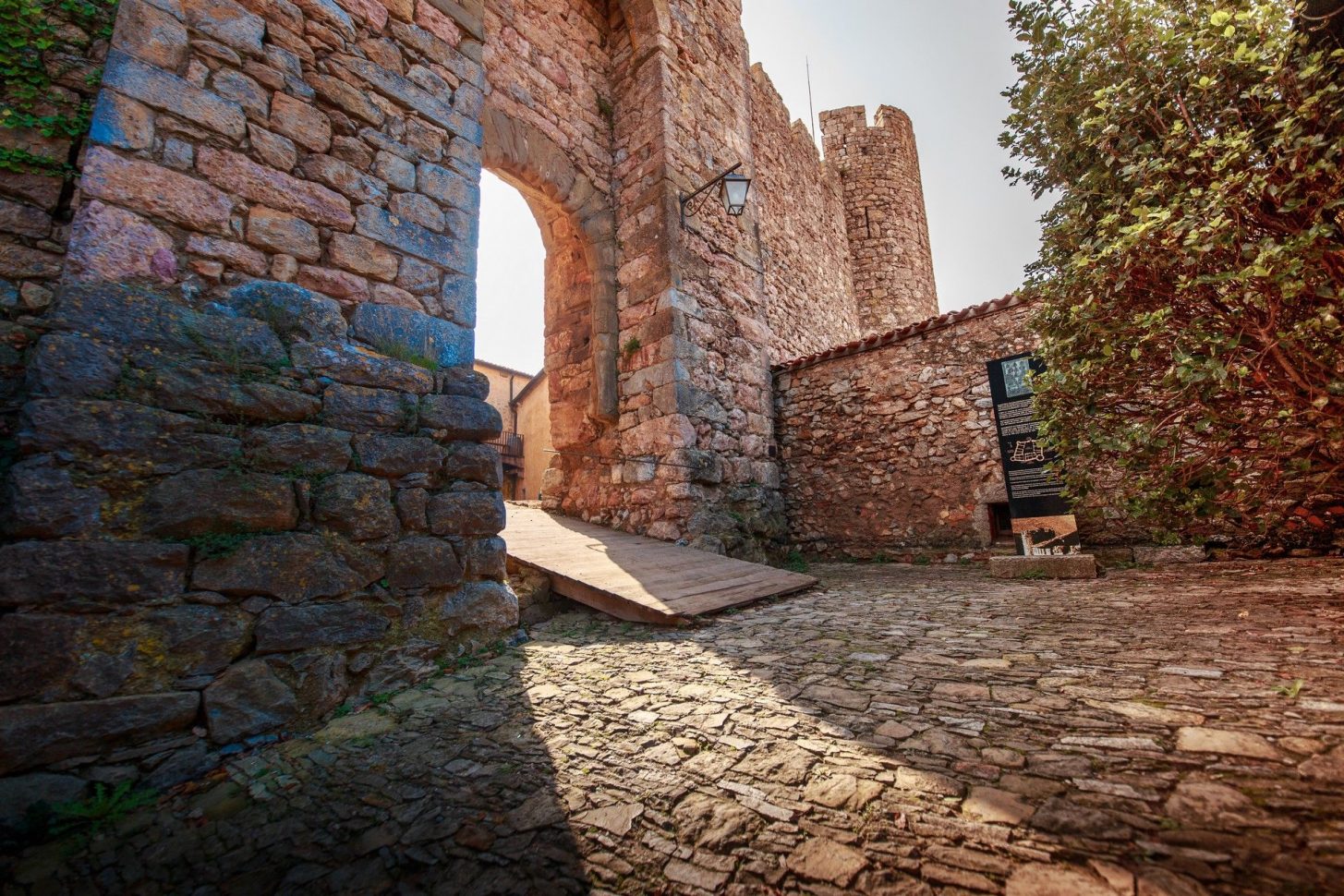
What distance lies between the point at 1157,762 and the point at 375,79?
13.3ft

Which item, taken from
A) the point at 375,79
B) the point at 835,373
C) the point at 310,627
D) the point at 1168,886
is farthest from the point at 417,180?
the point at 835,373

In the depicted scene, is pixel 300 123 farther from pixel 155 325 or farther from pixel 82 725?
pixel 82 725

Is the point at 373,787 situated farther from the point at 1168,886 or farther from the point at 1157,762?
the point at 1157,762

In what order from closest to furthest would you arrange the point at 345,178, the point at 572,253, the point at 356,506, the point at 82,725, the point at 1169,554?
the point at 82,725 < the point at 356,506 < the point at 345,178 < the point at 1169,554 < the point at 572,253

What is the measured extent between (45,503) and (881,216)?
1412 cm

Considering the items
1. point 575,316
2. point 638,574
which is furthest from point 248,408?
point 575,316

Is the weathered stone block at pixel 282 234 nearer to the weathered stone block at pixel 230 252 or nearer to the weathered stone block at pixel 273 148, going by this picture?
the weathered stone block at pixel 230 252

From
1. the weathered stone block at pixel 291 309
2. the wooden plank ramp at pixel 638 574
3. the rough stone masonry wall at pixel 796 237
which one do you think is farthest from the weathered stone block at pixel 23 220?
the rough stone masonry wall at pixel 796 237

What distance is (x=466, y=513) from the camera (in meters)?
2.53

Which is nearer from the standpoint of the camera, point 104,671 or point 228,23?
point 104,671

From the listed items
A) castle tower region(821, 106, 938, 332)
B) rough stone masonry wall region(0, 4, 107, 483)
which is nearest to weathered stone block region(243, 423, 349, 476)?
rough stone masonry wall region(0, 4, 107, 483)

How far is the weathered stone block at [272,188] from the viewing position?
7.00 ft

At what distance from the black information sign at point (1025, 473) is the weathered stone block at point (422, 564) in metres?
4.92

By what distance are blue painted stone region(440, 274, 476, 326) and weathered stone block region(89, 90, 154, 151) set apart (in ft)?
3.82
